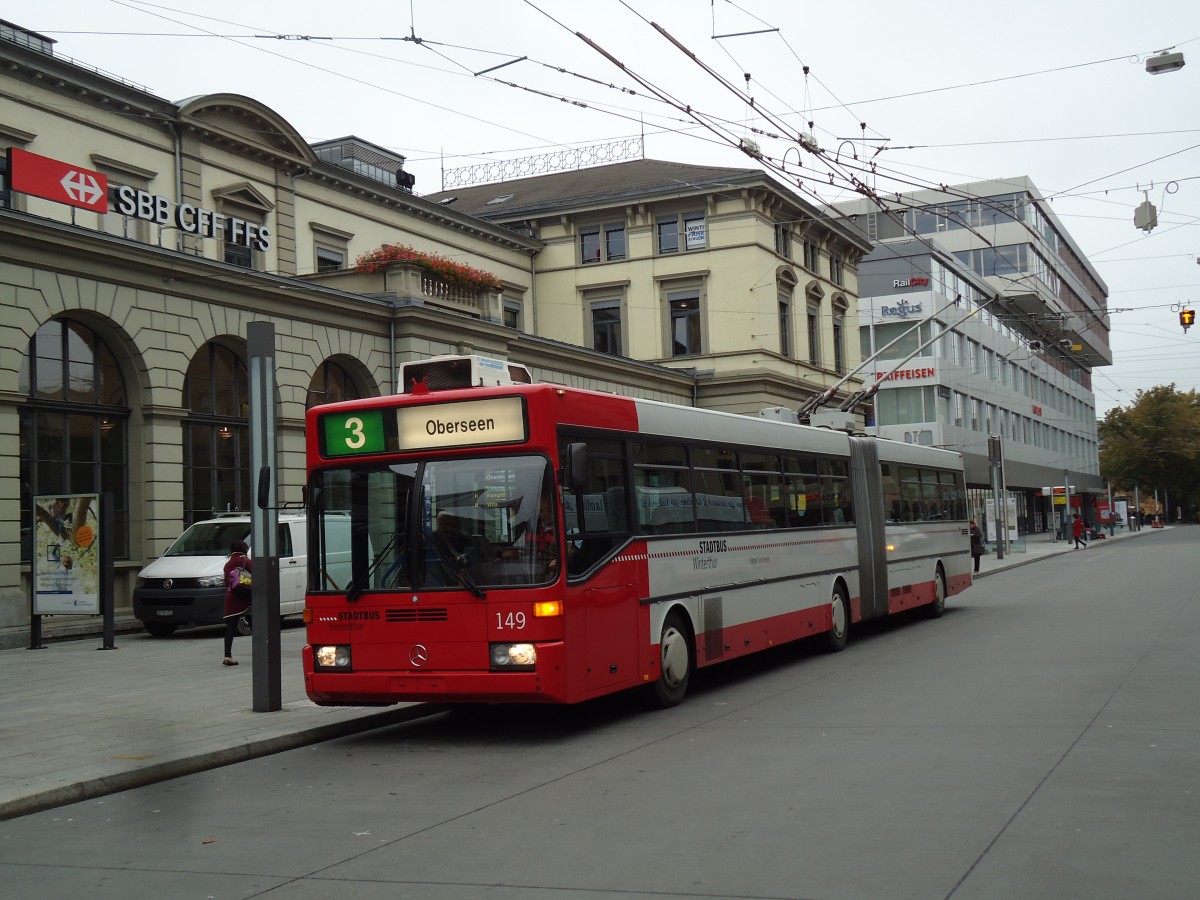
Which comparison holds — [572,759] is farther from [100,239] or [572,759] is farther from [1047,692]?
[100,239]

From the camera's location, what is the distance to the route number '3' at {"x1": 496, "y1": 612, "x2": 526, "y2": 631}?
10.0 meters

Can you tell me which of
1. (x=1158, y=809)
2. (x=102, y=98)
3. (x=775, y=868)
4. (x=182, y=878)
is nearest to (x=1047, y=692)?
(x=1158, y=809)

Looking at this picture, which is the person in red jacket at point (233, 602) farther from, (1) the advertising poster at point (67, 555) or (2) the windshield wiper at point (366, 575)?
(2) the windshield wiper at point (366, 575)

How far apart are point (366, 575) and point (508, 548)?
4.27 feet

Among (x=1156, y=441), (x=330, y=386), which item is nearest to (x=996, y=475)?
(x=330, y=386)

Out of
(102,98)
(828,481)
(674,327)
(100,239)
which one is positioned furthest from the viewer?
(674,327)

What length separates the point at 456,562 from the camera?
10.2 metres

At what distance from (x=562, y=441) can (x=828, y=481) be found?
7398mm

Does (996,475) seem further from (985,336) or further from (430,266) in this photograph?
(985,336)

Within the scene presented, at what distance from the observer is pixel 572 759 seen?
371 inches

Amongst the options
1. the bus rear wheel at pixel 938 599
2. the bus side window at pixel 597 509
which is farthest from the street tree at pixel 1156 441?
the bus side window at pixel 597 509

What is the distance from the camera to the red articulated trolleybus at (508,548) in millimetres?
10109

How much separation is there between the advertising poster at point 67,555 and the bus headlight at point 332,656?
8.55 metres

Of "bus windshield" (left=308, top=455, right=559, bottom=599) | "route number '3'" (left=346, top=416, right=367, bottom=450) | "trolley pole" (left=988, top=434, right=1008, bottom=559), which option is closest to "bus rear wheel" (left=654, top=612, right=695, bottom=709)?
"bus windshield" (left=308, top=455, right=559, bottom=599)
